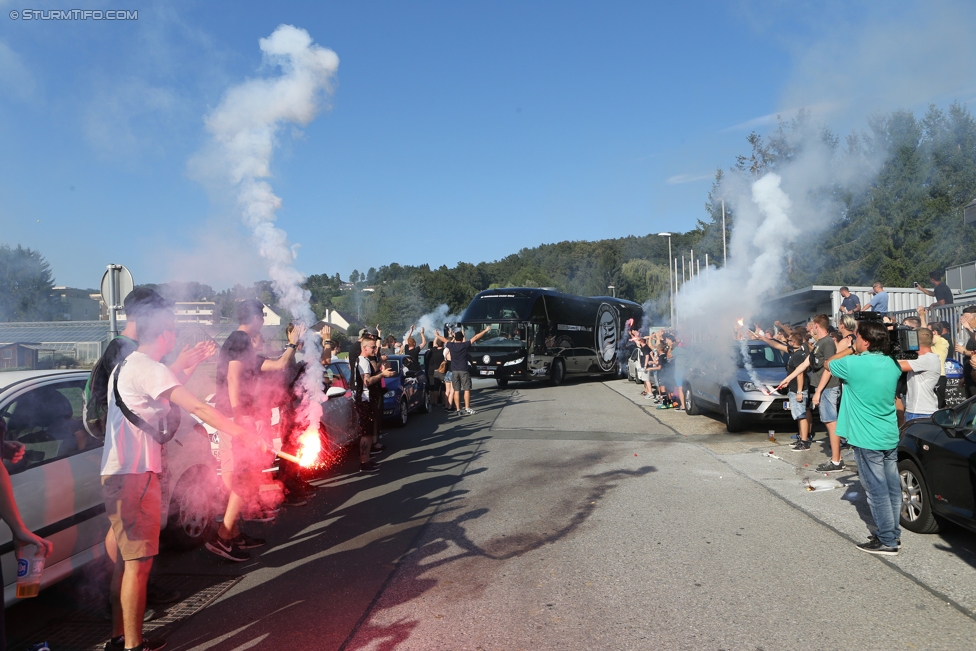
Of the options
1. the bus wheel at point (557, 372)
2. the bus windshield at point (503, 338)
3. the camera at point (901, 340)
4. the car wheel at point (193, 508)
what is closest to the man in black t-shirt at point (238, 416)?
the car wheel at point (193, 508)

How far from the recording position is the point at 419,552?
5.31 metres

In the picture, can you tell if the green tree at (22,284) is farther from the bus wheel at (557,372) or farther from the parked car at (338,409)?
the bus wheel at (557,372)

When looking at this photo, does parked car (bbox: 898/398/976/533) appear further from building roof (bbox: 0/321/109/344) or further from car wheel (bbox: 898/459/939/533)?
building roof (bbox: 0/321/109/344)

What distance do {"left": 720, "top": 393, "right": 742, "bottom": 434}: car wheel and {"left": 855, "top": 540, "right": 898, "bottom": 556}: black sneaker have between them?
19.5 feet

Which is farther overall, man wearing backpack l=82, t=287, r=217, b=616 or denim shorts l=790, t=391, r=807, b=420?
denim shorts l=790, t=391, r=807, b=420

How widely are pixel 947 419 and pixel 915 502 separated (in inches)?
30.0

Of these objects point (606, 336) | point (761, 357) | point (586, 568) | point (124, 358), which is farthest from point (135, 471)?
point (606, 336)

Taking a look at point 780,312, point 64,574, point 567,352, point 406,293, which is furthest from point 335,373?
point 406,293

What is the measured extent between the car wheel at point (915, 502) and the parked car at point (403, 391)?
801cm

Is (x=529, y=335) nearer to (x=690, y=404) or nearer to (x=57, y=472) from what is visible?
(x=690, y=404)

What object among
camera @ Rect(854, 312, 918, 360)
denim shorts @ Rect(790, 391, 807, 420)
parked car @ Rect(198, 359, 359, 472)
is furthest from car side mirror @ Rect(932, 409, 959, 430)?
parked car @ Rect(198, 359, 359, 472)

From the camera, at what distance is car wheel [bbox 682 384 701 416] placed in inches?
543

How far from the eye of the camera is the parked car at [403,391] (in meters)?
12.8

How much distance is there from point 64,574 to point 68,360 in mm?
7572
